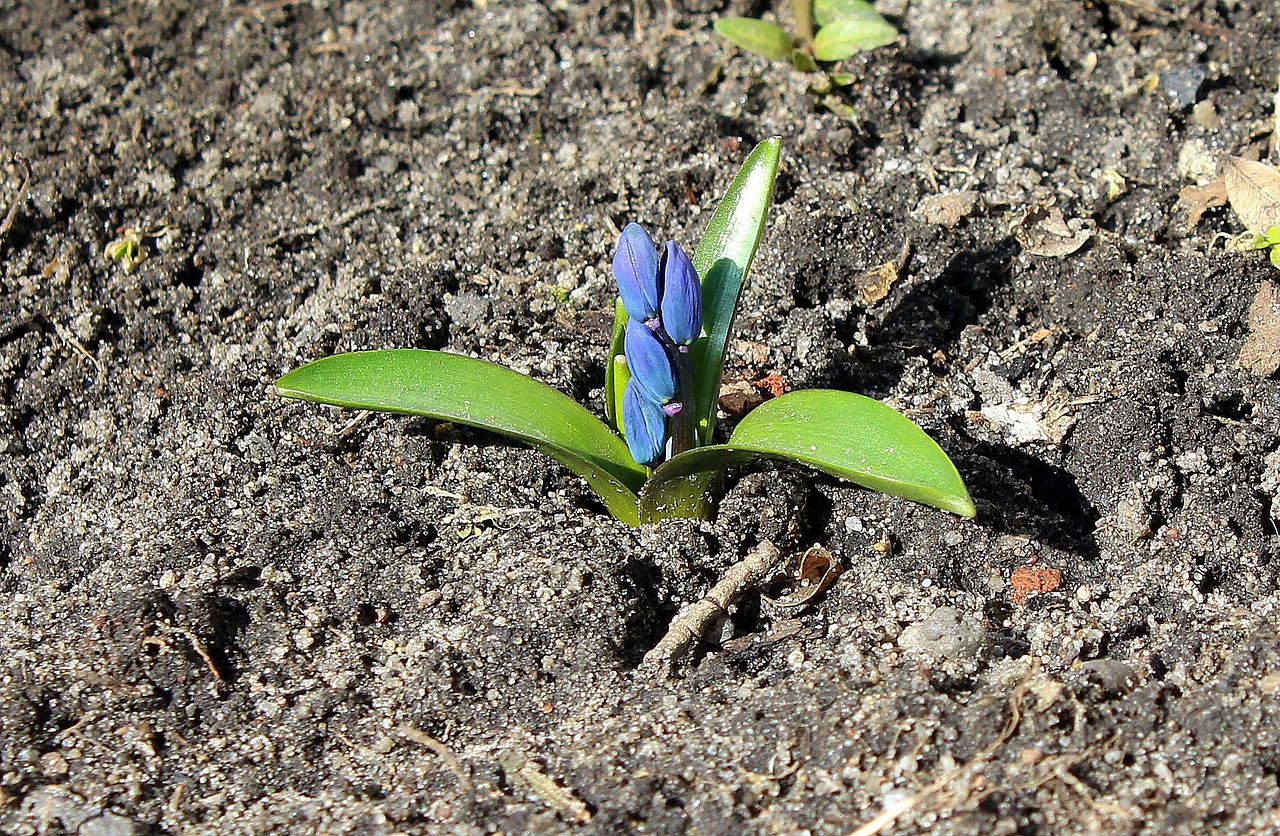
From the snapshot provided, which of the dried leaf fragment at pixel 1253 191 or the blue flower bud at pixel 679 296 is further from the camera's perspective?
the dried leaf fragment at pixel 1253 191

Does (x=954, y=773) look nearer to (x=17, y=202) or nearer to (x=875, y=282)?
(x=875, y=282)

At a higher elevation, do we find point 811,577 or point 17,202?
point 17,202

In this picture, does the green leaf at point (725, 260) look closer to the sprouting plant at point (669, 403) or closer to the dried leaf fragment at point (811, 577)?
the sprouting plant at point (669, 403)

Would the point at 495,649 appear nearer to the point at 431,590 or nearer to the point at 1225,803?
the point at 431,590

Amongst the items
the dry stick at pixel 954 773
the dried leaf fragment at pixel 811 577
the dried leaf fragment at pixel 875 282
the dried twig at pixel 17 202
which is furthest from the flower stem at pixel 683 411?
the dried twig at pixel 17 202

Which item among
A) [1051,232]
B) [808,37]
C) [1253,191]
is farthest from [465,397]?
[1253,191]

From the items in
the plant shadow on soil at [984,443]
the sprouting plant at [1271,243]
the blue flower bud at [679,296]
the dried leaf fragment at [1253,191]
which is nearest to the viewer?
the blue flower bud at [679,296]

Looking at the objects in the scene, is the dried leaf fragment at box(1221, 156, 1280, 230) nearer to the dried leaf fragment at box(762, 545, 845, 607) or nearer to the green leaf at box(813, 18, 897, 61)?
the green leaf at box(813, 18, 897, 61)

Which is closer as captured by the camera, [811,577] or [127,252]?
[811,577]
